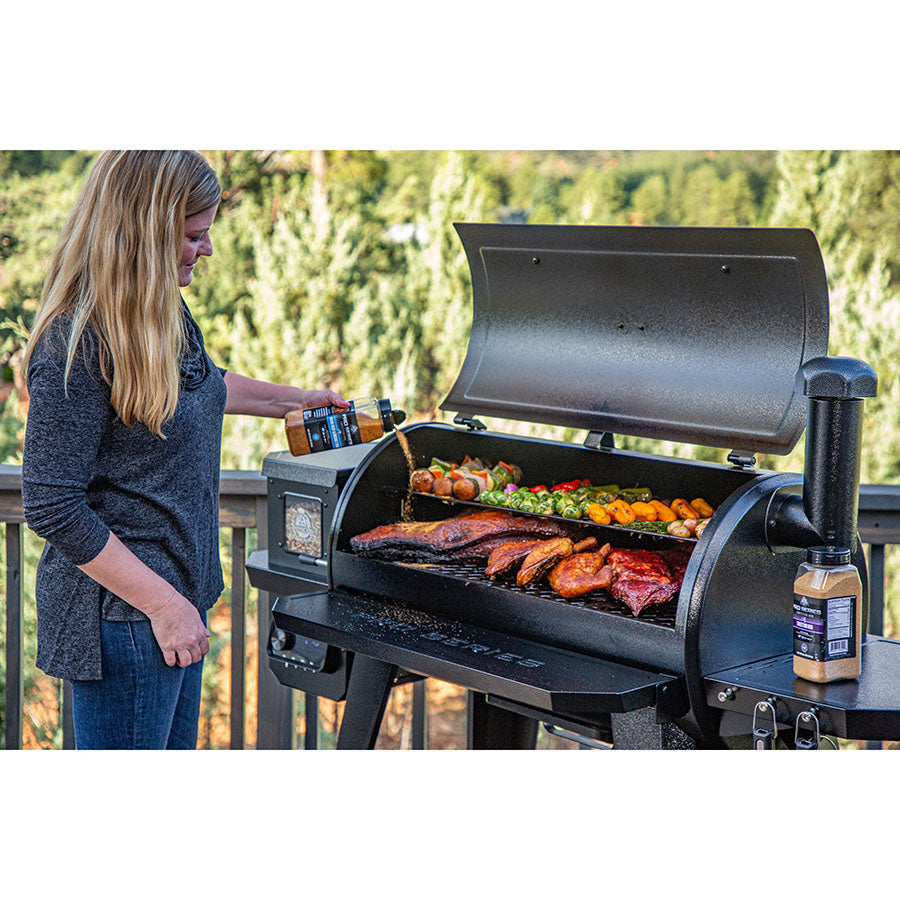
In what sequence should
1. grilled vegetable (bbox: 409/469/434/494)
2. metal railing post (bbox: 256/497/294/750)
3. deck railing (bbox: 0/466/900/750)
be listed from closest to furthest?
grilled vegetable (bbox: 409/469/434/494), deck railing (bbox: 0/466/900/750), metal railing post (bbox: 256/497/294/750)

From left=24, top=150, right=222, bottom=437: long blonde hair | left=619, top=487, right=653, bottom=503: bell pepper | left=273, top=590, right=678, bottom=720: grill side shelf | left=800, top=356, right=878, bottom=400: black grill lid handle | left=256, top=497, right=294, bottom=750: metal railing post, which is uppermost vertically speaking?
left=24, top=150, right=222, bottom=437: long blonde hair

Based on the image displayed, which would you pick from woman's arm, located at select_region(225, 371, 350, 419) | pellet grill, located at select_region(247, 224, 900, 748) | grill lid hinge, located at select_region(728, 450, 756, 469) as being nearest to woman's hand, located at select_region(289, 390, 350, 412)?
woman's arm, located at select_region(225, 371, 350, 419)

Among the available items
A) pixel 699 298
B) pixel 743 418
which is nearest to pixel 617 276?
A: pixel 699 298

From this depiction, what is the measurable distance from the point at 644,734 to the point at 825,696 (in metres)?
0.33

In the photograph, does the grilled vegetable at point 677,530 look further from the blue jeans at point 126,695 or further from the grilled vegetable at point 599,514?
the blue jeans at point 126,695

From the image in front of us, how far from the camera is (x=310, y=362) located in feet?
23.0

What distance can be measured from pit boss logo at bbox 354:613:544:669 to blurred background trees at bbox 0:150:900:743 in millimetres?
4537

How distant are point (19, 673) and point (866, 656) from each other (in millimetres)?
2276

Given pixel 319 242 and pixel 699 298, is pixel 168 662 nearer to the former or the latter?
pixel 699 298

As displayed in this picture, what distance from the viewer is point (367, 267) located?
291 inches

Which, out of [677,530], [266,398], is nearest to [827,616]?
[677,530]

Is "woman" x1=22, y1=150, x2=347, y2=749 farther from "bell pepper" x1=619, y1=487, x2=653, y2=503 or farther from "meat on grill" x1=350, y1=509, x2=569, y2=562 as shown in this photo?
"bell pepper" x1=619, y1=487, x2=653, y2=503

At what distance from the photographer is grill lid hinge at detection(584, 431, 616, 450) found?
2428 millimetres

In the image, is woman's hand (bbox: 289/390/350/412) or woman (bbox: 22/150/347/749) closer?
woman (bbox: 22/150/347/749)
